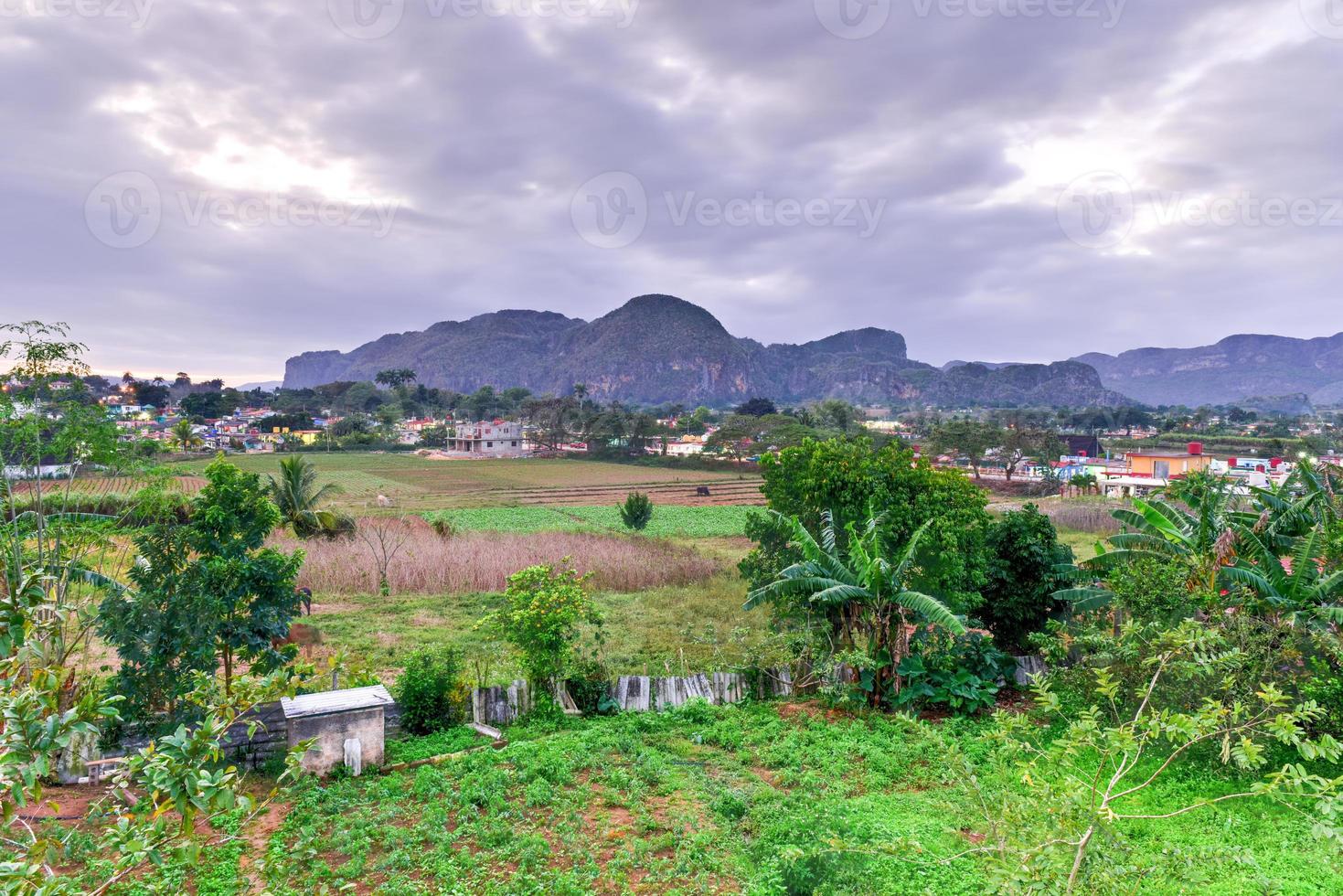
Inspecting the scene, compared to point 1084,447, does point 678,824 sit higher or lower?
lower

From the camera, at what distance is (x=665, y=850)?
17.9ft

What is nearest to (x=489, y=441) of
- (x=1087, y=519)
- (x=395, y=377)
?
(x=1087, y=519)

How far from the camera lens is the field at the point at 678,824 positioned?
491cm

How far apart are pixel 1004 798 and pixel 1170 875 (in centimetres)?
74

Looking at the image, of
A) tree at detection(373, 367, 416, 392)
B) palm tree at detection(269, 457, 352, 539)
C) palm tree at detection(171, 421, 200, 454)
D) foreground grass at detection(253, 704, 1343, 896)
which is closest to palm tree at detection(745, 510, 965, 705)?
foreground grass at detection(253, 704, 1343, 896)

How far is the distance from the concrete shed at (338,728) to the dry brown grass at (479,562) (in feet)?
29.9

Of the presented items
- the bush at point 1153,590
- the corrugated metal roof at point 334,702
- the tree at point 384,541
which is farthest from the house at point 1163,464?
the corrugated metal roof at point 334,702

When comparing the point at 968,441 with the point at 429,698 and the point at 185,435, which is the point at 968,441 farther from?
the point at 185,435

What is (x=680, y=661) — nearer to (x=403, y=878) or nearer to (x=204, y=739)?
(x=403, y=878)

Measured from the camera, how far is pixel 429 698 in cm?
792

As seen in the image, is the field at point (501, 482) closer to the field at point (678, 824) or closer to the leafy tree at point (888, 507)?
the leafy tree at point (888, 507)

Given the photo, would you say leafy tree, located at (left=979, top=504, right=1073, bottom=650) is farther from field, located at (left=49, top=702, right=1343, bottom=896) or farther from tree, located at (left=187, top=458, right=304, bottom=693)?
tree, located at (left=187, top=458, right=304, bottom=693)

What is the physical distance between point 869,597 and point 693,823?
12.4ft

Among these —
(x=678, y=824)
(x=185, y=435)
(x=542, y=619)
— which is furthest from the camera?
(x=185, y=435)
